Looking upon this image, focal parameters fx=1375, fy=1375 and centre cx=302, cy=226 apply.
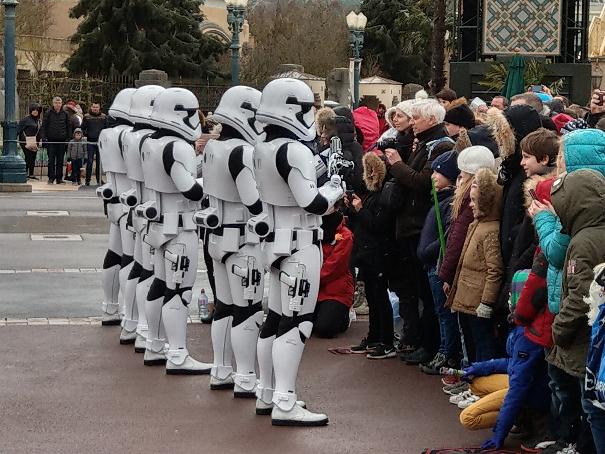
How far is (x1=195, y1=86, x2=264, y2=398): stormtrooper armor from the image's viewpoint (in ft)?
29.4

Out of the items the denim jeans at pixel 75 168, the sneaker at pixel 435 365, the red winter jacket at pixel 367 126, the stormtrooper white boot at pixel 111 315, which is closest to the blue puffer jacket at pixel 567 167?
the sneaker at pixel 435 365

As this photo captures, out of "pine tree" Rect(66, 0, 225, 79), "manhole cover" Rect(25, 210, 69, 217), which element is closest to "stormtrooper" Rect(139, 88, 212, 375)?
"manhole cover" Rect(25, 210, 69, 217)

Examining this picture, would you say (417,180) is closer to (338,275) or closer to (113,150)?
(338,275)

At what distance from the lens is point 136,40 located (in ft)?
148

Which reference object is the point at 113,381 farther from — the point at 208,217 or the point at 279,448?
the point at 279,448

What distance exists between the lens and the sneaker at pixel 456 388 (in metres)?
9.09

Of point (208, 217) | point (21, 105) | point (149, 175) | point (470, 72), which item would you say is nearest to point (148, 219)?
point (149, 175)

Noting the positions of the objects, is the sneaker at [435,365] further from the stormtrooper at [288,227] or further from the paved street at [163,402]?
the stormtrooper at [288,227]

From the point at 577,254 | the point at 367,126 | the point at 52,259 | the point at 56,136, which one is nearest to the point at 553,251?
the point at 577,254

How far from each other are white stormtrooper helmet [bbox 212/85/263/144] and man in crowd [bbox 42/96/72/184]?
59.9 feet

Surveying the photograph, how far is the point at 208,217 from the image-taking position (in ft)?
29.5

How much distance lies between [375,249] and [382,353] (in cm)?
79

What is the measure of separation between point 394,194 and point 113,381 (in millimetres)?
2436

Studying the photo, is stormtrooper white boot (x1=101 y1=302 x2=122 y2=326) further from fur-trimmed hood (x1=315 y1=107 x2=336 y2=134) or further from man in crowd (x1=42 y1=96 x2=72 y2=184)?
man in crowd (x1=42 y1=96 x2=72 y2=184)
